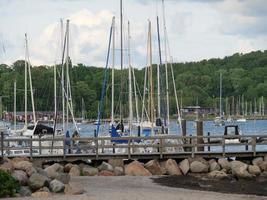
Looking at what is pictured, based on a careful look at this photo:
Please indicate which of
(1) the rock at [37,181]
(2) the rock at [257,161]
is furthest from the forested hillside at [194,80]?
(1) the rock at [37,181]

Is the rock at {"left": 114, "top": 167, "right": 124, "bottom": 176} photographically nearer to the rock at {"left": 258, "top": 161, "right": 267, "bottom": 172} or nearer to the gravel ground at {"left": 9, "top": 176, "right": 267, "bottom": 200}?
the gravel ground at {"left": 9, "top": 176, "right": 267, "bottom": 200}

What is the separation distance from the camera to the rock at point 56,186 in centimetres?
2412

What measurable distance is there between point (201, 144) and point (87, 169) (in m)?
6.10

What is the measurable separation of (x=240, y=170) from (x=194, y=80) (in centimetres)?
10328

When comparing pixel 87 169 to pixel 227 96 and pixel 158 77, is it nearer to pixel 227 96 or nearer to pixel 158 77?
pixel 158 77

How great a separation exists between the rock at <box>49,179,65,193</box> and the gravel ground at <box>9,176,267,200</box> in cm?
89

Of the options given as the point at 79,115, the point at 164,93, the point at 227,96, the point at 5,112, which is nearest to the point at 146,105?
the point at 164,93

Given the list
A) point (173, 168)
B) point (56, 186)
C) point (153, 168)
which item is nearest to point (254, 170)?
point (173, 168)

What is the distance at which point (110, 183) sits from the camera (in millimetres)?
29453

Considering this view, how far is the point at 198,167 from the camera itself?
33.7 metres

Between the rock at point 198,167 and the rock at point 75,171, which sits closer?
the rock at point 75,171

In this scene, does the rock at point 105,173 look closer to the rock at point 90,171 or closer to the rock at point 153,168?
the rock at point 90,171

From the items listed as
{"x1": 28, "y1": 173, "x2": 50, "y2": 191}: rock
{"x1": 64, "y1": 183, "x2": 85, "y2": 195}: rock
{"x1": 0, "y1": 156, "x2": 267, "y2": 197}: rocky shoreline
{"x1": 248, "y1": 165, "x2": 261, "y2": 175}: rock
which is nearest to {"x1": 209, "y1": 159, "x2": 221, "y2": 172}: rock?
{"x1": 0, "y1": 156, "x2": 267, "y2": 197}: rocky shoreline

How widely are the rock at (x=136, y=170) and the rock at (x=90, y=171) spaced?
1512 millimetres
